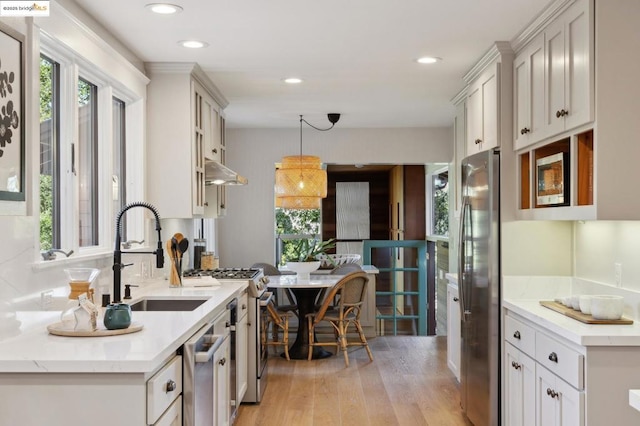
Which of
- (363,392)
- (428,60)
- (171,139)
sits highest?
(428,60)

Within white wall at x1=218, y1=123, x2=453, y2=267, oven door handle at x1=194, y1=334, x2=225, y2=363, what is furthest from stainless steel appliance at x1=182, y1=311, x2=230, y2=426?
white wall at x1=218, y1=123, x2=453, y2=267

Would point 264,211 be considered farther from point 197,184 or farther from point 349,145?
point 197,184

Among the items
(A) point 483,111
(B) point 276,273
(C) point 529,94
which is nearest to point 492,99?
(A) point 483,111

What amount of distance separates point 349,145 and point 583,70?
4.68 m

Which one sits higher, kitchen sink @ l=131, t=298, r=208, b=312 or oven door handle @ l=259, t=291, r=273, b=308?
kitchen sink @ l=131, t=298, r=208, b=312

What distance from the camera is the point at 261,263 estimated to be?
23.1 feet

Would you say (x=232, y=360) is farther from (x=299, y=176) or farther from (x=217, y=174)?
(x=299, y=176)

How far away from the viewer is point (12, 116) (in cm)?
234

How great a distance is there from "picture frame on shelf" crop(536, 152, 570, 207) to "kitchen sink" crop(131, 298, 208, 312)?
1950 millimetres

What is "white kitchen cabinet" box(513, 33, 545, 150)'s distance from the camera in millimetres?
3424

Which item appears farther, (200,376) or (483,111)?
(483,111)

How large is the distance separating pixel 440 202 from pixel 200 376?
636 cm

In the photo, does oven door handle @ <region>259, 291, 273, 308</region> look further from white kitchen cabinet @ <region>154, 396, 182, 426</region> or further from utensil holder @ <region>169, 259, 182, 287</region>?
white kitchen cabinet @ <region>154, 396, 182, 426</region>

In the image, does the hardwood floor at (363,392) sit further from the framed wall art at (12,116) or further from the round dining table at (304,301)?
the framed wall art at (12,116)
